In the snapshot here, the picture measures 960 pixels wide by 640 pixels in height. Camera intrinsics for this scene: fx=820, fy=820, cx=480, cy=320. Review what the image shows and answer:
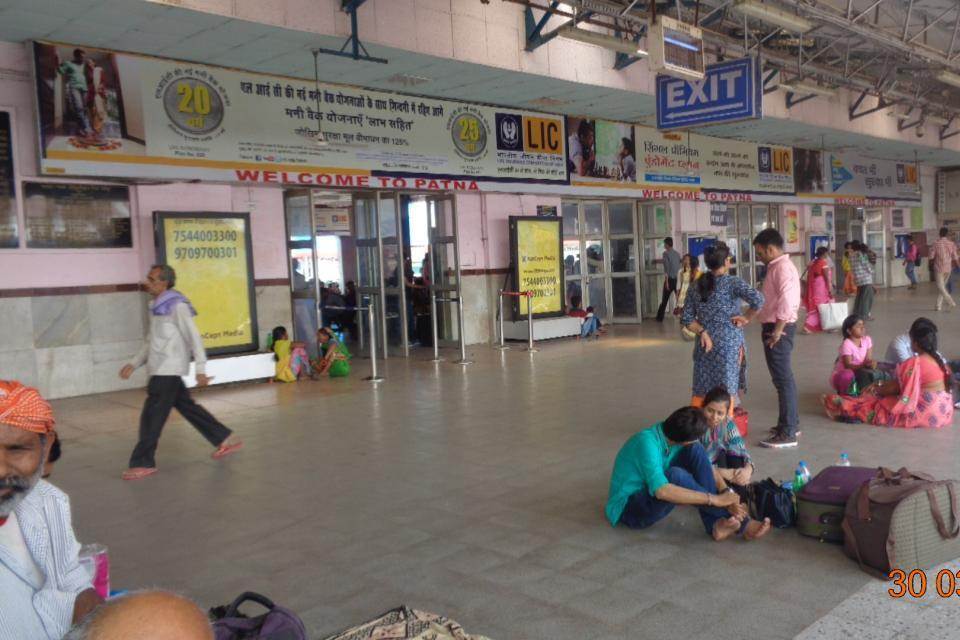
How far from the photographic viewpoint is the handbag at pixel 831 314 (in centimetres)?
1262

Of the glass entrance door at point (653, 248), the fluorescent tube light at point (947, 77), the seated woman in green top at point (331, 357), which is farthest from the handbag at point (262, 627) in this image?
the glass entrance door at point (653, 248)

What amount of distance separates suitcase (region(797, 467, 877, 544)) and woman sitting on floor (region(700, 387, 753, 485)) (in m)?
0.40

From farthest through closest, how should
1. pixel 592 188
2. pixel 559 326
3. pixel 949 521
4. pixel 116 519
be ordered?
pixel 592 188
pixel 559 326
pixel 116 519
pixel 949 521

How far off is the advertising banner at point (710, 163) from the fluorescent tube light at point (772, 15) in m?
5.78

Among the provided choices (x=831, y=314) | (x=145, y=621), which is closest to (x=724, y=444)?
(x=145, y=621)

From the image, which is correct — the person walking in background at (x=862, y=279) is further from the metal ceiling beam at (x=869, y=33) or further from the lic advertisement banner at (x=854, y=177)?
the lic advertisement banner at (x=854, y=177)

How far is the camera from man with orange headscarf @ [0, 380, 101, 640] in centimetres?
196

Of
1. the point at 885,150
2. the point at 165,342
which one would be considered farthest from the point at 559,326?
the point at 885,150

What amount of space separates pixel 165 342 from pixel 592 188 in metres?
10.2

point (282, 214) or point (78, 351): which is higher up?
point (282, 214)

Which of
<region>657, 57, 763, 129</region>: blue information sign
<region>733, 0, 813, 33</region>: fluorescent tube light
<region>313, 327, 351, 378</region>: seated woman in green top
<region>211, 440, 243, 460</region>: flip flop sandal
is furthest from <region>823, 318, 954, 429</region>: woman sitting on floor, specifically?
<region>313, 327, 351, 378</region>: seated woman in green top

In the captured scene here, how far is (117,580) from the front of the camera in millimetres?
3861

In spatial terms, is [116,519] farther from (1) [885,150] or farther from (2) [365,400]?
(1) [885,150]

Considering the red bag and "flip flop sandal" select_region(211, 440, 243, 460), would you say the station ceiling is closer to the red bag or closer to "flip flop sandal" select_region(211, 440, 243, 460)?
"flip flop sandal" select_region(211, 440, 243, 460)
